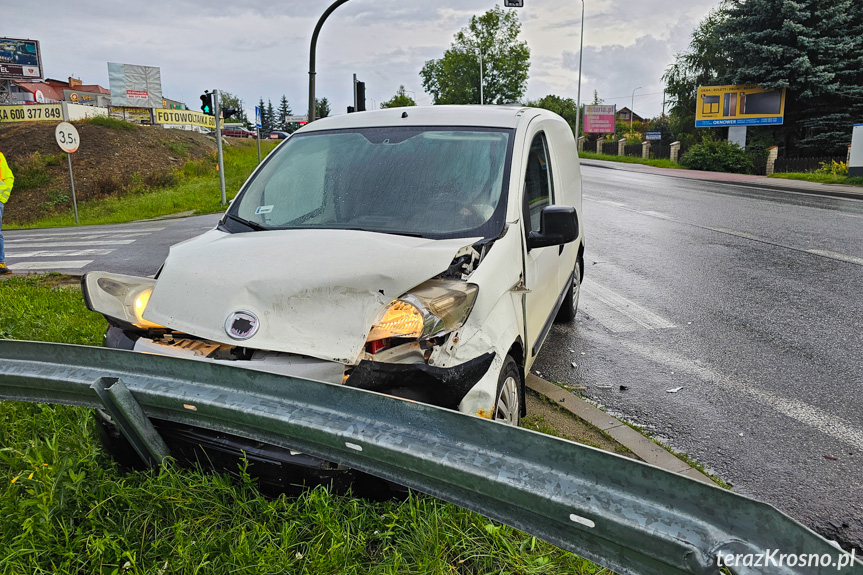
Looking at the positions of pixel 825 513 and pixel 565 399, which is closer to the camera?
pixel 825 513

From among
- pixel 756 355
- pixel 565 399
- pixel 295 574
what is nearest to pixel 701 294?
pixel 756 355

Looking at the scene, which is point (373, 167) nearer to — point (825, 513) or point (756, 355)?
point (825, 513)

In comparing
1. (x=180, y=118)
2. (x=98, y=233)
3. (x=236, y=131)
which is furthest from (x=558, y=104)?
(x=98, y=233)

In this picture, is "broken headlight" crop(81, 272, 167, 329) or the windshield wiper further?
the windshield wiper

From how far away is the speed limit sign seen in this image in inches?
664

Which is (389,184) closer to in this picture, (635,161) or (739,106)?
(739,106)

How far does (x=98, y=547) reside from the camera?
86.4 inches

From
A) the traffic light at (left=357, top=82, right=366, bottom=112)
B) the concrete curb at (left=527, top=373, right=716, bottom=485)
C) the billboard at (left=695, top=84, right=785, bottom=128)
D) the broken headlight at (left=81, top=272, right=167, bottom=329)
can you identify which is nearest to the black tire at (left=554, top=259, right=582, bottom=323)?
the concrete curb at (left=527, top=373, right=716, bottom=485)

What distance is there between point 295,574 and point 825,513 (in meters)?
2.51

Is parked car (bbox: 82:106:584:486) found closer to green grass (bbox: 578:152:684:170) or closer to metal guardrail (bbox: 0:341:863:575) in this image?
metal guardrail (bbox: 0:341:863:575)

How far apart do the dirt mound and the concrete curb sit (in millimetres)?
24134

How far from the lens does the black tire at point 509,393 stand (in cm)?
283

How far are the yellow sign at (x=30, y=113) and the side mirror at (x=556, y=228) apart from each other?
43.8m

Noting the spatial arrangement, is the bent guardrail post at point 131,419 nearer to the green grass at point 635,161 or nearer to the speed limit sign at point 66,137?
the speed limit sign at point 66,137
